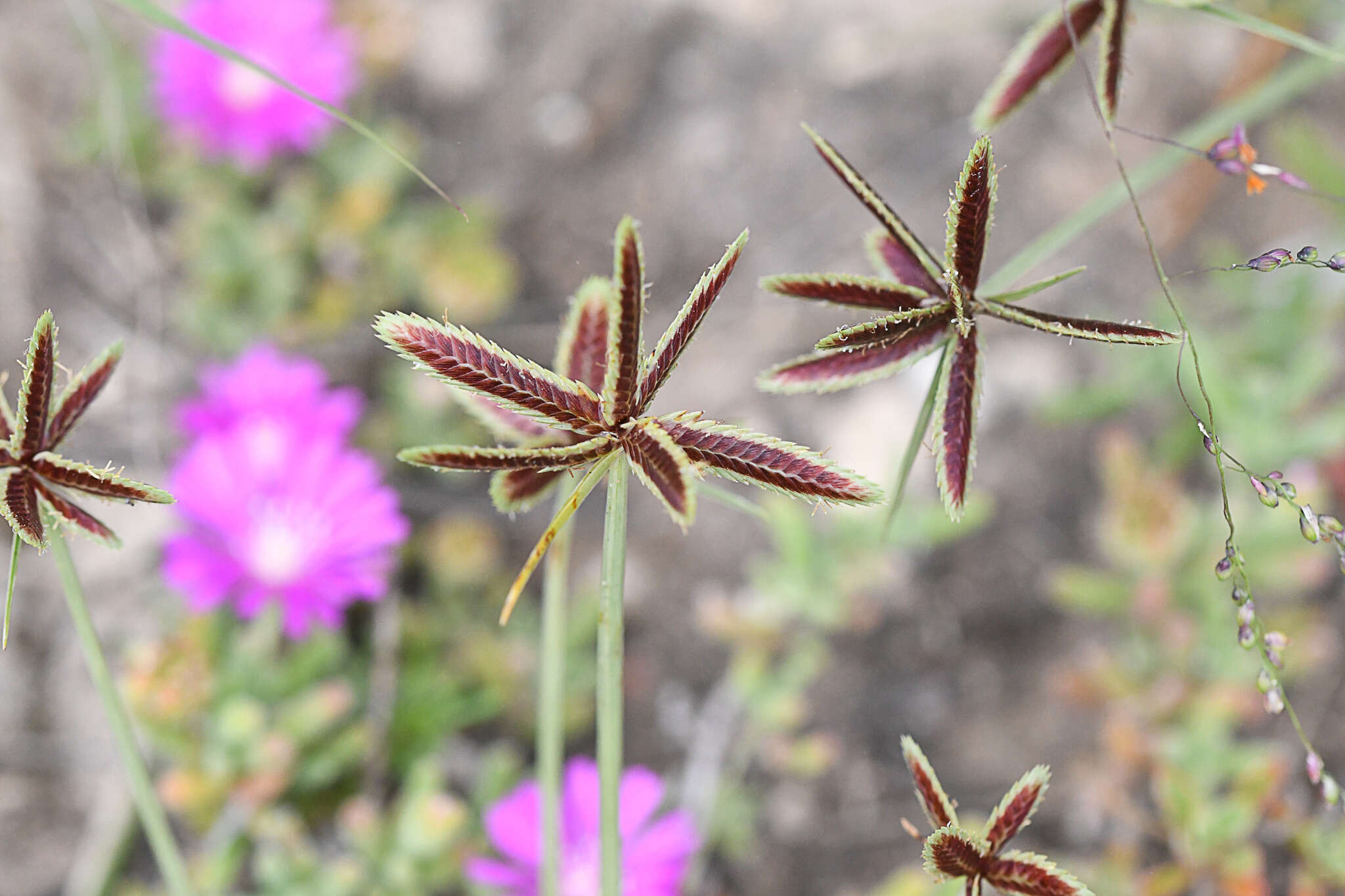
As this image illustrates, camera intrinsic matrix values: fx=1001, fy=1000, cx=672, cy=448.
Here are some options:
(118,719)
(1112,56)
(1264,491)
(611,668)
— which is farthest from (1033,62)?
(118,719)

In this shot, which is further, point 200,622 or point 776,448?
point 200,622

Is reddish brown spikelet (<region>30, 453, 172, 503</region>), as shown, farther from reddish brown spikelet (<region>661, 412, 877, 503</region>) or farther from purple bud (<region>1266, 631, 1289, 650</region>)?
purple bud (<region>1266, 631, 1289, 650</region>)

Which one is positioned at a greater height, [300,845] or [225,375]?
[225,375]

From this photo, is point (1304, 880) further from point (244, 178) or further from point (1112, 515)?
point (244, 178)

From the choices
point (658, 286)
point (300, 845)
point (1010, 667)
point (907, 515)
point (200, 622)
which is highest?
point (658, 286)

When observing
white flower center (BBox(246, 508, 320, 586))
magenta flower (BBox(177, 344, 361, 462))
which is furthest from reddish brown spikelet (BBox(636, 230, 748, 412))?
magenta flower (BBox(177, 344, 361, 462))

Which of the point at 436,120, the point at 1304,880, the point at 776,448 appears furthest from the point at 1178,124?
the point at 776,448

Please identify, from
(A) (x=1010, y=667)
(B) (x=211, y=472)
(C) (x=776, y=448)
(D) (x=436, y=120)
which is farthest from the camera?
(D) (x=436, y=120)
